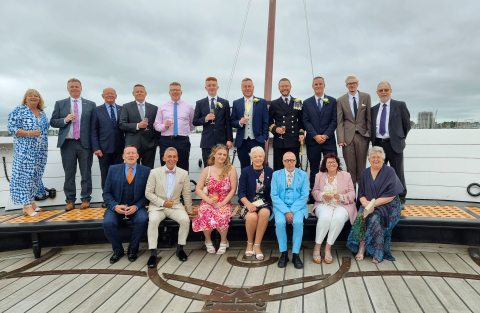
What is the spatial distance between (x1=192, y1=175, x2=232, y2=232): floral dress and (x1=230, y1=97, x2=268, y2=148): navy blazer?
2.42ft

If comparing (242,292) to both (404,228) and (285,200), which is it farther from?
(404,228)

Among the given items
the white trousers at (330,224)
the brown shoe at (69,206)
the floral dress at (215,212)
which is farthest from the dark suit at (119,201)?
the white trousers at (330,224)

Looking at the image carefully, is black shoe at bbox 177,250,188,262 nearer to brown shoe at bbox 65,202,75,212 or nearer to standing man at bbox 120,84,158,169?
standing man at bbox 120,84,158,169

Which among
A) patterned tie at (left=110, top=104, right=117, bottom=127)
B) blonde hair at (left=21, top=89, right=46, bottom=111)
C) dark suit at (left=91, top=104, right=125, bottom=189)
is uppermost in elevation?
blonde hair at (left=21, top=89, right=46, bottom=111)

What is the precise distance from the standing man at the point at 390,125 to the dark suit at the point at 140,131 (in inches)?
109

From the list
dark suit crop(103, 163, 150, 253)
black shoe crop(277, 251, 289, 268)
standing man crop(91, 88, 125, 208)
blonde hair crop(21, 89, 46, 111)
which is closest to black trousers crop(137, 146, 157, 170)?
standing man crop(91, 88, 125, 208)

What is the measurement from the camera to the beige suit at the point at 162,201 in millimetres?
3256

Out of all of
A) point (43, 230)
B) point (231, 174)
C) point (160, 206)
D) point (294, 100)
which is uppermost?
point (294, 100)

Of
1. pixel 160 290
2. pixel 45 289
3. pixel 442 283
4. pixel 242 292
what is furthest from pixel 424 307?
pixel 45 289

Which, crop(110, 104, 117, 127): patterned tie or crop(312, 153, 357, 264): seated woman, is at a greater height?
crop(110, 104, 117, 127): patterned tie

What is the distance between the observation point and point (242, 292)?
247cm

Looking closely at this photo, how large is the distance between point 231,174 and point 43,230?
2103 mm

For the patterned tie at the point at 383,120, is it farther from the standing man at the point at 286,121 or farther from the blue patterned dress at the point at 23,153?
the blue patterned dress at the point at 23,153

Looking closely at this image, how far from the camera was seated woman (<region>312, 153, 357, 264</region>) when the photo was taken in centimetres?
315
